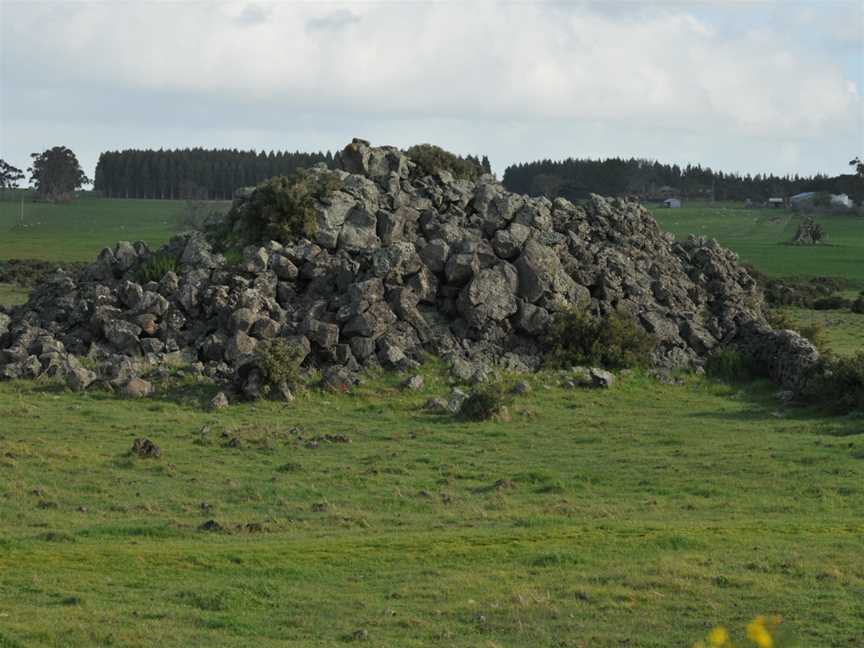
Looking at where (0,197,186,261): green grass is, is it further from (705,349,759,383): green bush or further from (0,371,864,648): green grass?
(0,371,864,648): green grass

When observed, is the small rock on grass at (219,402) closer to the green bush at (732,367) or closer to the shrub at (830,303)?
the green bush at (732,367)

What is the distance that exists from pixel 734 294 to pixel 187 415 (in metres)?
17.3

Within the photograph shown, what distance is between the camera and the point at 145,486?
2073 centimetres

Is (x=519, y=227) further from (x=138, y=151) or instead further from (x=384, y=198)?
(x=138, y=151)

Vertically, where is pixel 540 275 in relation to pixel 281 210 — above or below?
below

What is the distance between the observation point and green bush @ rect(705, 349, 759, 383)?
1273 inches

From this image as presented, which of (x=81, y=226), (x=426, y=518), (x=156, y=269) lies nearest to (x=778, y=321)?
(x=156, y=269)

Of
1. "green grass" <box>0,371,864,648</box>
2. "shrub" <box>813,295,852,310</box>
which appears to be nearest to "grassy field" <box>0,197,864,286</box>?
"shrub" <box>813,295,852,310</box>

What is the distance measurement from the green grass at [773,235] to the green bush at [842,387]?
46.3 meters

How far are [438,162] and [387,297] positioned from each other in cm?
772

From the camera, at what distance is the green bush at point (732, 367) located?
3234 cm

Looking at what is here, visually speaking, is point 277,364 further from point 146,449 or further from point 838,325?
point 838,325

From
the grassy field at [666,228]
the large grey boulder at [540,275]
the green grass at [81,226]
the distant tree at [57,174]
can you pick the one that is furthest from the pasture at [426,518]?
the distant tree at [57,174]

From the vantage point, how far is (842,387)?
2845cm
